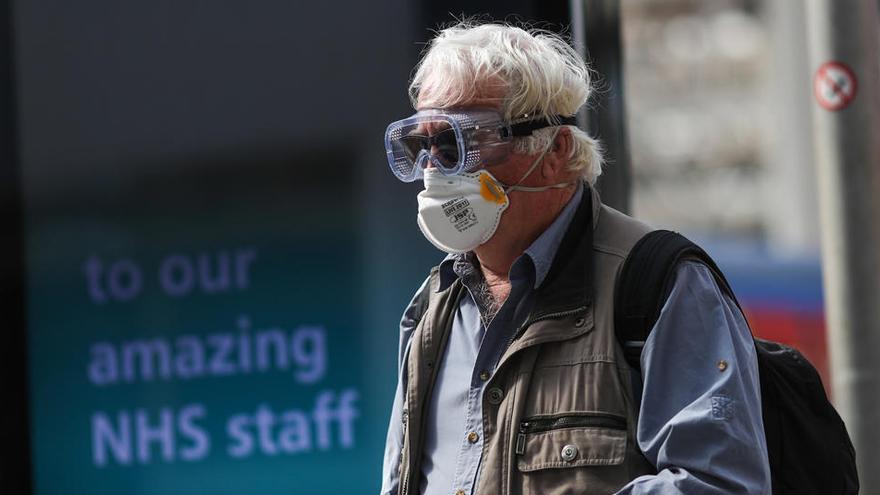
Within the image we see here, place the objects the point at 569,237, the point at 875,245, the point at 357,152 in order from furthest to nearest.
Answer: the point at 357,152 → the point at 875,245 → the point at 569,237

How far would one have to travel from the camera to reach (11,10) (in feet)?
15.1

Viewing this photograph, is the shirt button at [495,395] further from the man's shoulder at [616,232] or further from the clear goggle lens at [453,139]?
the clear goggle lens at [453,139]

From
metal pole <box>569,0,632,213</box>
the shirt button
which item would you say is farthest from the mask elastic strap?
metal pole <box>569,0,632,213</box>

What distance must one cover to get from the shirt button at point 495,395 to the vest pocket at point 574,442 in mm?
91

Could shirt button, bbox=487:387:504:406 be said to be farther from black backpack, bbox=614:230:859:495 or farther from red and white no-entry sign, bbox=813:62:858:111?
red and white no-entry sign, bbox=813:62:858:111

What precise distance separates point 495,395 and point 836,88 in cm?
170

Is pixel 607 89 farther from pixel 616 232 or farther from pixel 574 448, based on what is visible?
pixel 574 448

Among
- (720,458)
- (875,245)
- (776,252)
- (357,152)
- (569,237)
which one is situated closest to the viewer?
(720,458)

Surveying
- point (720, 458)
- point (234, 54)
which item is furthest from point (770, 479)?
point (234, 54)

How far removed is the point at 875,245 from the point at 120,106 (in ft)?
7.88

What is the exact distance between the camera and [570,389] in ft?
7.55

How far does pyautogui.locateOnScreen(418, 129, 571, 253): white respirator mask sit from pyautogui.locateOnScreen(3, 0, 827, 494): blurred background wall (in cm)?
175

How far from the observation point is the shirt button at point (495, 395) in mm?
2375

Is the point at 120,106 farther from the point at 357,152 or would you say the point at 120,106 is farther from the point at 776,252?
the point at 776,252
